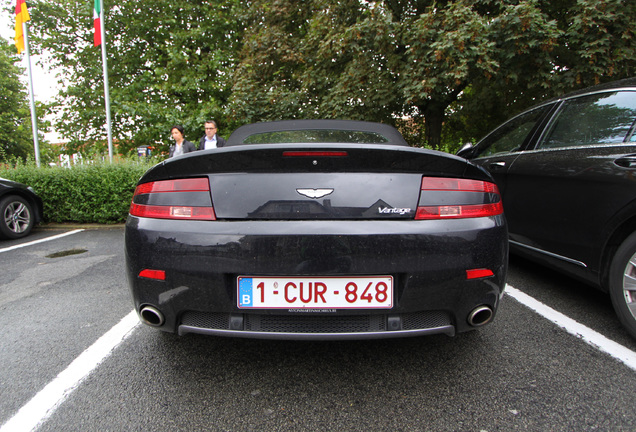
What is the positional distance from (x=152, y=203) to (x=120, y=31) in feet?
50.9

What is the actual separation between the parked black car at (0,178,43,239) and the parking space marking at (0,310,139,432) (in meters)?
4.61

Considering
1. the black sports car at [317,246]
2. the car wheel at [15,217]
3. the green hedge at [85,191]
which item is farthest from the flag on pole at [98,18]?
the black sports car at [317,246]

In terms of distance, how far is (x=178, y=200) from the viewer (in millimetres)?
1644

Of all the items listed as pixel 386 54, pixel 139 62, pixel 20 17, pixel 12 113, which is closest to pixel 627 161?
pixel 386 54

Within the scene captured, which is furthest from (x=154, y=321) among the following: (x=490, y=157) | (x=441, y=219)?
(x=490, y=157)

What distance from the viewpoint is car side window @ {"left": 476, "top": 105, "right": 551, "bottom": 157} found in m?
3.21

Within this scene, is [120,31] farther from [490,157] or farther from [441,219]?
[441,219]

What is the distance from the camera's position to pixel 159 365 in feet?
6.30

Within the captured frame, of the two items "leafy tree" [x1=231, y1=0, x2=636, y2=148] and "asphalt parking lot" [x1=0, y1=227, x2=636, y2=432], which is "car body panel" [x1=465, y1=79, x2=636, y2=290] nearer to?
"asphalt parking lot" [x1=0, y1=227, x2=636, y2=432]

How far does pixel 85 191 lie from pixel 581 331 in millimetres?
7428

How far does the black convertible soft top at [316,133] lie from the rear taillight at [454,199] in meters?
1.13

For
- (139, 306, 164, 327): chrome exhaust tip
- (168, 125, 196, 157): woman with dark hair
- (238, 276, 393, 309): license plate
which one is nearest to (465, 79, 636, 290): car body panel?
(238, 276, 393, 309): license plate

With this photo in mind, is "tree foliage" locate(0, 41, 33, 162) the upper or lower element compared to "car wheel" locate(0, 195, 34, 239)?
upper

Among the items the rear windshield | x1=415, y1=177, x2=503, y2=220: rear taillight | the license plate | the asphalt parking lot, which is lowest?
the asphalt parking lot
